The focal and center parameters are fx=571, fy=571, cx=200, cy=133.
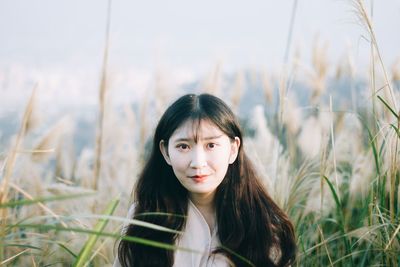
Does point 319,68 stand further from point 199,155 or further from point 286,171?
point 199,155

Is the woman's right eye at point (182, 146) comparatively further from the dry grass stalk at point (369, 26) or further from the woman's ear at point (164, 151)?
the dry grass stalk at point (369, 26)

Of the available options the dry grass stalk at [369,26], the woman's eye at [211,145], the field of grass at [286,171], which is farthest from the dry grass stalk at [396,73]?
the woman's eye at [211,145]

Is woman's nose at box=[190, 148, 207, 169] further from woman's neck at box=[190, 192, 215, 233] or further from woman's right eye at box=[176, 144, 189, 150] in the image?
woman's neck at box=[190, 192, 215, 233]

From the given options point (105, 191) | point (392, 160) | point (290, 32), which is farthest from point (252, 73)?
point (392, 160)

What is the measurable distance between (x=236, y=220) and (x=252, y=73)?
1.71m

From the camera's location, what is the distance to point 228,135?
1587 mm

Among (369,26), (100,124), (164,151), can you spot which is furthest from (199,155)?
(100,124)

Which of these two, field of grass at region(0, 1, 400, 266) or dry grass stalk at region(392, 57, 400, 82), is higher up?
dry grass stalk at region(392, 57, 400, 82)

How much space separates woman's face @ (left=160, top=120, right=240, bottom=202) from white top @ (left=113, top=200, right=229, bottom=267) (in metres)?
0.12

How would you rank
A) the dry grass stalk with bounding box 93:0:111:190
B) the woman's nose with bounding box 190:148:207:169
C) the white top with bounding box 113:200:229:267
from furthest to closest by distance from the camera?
the dry grass stalk with bounding box 93:0:111:190
the white top with bounding box 113:200:229:267
the woman's nose with bounding box 190:148:207:169

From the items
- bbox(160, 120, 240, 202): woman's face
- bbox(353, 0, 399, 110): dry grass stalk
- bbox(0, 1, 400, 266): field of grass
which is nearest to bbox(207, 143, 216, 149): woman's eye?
bbox(160, 120, 240, 202): woman's face

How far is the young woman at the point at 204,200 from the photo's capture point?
1514 millimetres

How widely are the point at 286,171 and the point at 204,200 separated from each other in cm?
57

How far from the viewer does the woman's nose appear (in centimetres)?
147
